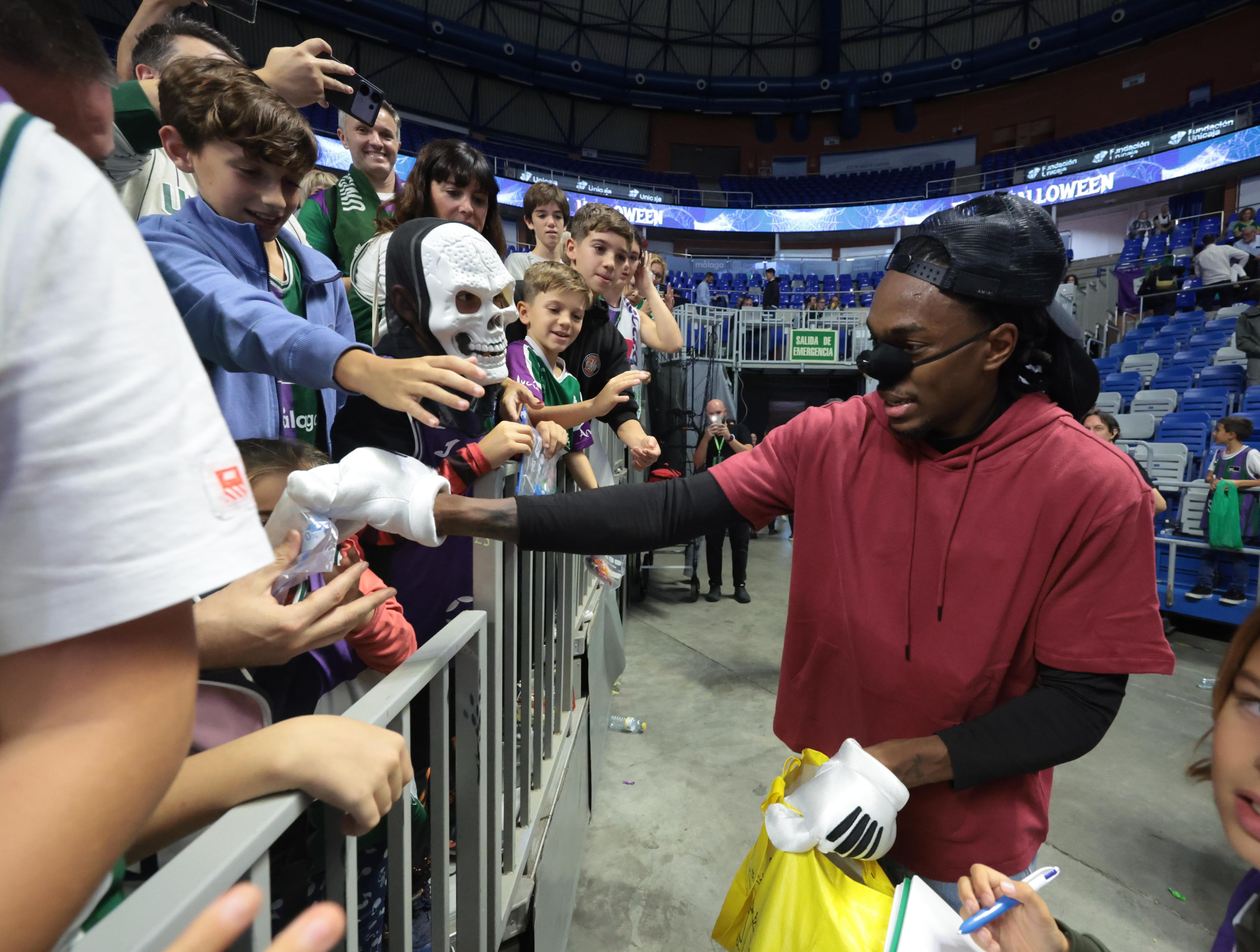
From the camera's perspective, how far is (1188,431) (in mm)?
7039

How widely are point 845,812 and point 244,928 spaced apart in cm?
101

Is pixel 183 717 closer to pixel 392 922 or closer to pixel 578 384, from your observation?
pixel 392 922

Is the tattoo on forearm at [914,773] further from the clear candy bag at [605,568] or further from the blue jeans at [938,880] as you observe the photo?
the clear candy bag at [605,568]

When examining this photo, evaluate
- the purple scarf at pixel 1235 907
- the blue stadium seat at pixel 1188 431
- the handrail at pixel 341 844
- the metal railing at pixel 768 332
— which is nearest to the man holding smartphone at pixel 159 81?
the handrail at pixel 341 844

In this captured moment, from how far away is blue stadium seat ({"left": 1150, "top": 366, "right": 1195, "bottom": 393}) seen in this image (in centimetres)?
852

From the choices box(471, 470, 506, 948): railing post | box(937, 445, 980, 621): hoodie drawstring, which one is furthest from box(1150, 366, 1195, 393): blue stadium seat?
box(471, 470, 506, 948): railing post

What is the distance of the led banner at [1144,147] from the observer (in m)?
13.9

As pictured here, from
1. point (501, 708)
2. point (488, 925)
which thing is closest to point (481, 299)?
point (501, 708)

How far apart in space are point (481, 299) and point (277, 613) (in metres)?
0.69

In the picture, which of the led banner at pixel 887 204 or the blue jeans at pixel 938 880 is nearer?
the blue jeans at pixel 938 880

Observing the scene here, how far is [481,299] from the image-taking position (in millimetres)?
1225

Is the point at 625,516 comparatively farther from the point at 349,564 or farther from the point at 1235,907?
the point at 1235,907

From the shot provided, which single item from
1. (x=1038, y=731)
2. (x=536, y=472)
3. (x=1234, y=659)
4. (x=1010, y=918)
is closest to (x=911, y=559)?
(x=1038, y=731)

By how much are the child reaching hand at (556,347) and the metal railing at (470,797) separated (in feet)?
0.54
